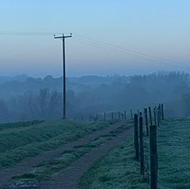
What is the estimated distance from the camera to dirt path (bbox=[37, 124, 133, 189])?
1753cm

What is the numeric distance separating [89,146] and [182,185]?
13.9m

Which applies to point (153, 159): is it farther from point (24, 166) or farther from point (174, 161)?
point (24, 166)

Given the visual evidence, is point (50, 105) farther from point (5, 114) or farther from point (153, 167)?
point (153, 167)

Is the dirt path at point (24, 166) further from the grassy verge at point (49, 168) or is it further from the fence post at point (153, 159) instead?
the fence post at point (153, 159)

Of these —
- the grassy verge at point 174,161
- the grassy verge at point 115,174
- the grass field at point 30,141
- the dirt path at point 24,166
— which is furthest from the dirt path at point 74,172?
the grass field at point 30,141

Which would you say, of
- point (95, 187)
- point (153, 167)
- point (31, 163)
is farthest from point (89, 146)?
point (153, 167)

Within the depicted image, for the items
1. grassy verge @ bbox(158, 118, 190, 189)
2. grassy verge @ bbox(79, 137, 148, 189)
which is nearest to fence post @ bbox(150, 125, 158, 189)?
grassy verge @ bbox(79, 137, 148, 189)

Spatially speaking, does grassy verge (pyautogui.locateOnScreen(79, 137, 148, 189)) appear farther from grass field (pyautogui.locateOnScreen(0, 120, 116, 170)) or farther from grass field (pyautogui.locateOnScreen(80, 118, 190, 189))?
grass field (pyautogui.locateOnScreen(0, 120, 116, 170))

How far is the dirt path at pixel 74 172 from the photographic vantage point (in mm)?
17531

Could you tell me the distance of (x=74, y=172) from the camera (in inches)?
804

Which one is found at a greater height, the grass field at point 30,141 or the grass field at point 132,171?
the grass field at point 132,171

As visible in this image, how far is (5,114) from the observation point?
460 ft

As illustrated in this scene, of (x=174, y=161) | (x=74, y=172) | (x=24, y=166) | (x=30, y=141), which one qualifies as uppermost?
(x=174, y=161)

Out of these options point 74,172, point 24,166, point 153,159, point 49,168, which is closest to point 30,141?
point 24,166
